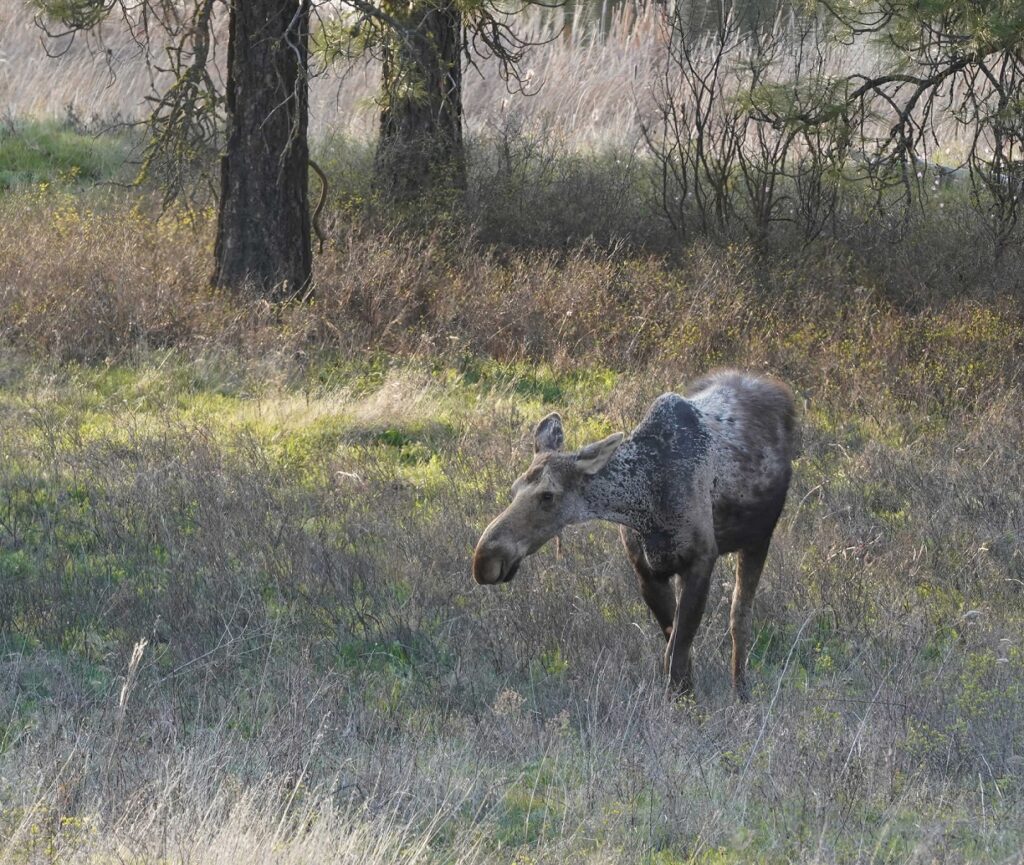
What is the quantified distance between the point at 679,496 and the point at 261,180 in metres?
8.55

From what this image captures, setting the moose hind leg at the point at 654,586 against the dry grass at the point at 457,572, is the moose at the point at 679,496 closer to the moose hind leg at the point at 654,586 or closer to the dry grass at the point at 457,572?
the moose hind leg at the point at 654,586

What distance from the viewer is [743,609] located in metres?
6.38

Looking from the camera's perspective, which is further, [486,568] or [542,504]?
[542,504]

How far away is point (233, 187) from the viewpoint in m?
13.4

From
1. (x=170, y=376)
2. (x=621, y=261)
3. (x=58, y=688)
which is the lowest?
(x=58, y=688)

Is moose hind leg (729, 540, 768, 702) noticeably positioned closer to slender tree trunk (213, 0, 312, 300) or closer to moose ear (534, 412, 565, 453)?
moose ear (534, 412, 565, 453)

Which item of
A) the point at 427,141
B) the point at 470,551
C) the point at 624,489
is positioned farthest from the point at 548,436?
the point at 427,141

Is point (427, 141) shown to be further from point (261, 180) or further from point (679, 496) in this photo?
point (679, 496)

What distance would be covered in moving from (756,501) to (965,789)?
1575mm

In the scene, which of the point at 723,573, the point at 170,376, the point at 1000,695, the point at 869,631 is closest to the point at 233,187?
the point at 170,376

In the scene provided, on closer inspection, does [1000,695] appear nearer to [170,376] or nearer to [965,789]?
[965,789]

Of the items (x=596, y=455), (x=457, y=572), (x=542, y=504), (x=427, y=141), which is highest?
(x=427, y=141)

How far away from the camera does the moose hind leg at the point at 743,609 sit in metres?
6.34

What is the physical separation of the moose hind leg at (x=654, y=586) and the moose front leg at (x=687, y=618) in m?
0.09
